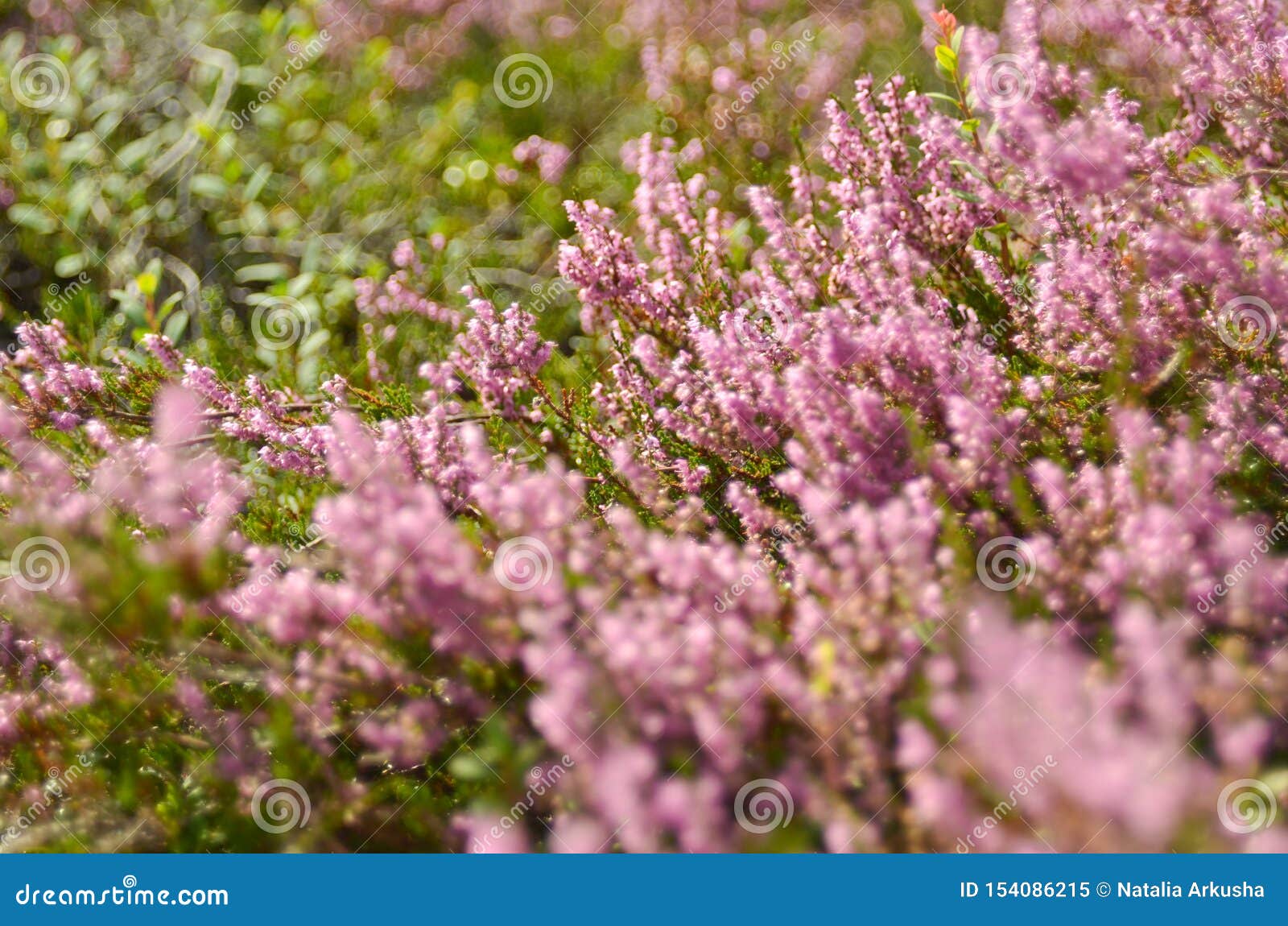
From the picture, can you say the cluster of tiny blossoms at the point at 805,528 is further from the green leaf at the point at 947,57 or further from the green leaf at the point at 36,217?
the green leaf at the point at 36,217

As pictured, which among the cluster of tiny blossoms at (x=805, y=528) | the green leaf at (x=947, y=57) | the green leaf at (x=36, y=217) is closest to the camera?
the cluster of tiny blossoms at (x=805, y=528)

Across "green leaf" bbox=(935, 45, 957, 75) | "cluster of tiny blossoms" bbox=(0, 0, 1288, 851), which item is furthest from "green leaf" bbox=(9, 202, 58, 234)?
"green leaf" bbox=(935, 45, 957, 75)

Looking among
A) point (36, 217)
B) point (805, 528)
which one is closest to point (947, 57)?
point (805, 528)

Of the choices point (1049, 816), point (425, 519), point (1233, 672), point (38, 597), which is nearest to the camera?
point (1049, 816)

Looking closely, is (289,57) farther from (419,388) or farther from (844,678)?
(844,678)

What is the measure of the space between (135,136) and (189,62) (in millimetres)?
732

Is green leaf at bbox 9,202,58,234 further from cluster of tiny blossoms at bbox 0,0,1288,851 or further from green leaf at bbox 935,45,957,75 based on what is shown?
green leaf at bbox 935,45,957,75

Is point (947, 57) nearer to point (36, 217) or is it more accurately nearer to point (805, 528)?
point (805, 528)

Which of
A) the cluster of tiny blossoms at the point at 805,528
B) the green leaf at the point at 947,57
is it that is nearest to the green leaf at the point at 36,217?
the cluster of tiny blossoms at the point at 805,528

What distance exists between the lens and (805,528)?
7.53 feet

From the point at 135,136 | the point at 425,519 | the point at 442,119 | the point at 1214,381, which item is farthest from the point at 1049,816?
the point at 135,136

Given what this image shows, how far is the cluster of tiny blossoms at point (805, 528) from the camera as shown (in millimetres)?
1551

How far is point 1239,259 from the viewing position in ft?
7.32

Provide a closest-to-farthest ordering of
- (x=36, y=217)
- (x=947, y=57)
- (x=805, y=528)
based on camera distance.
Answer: (x=805, y=528) < (x=947, y=57) < (x=36, y=217)
